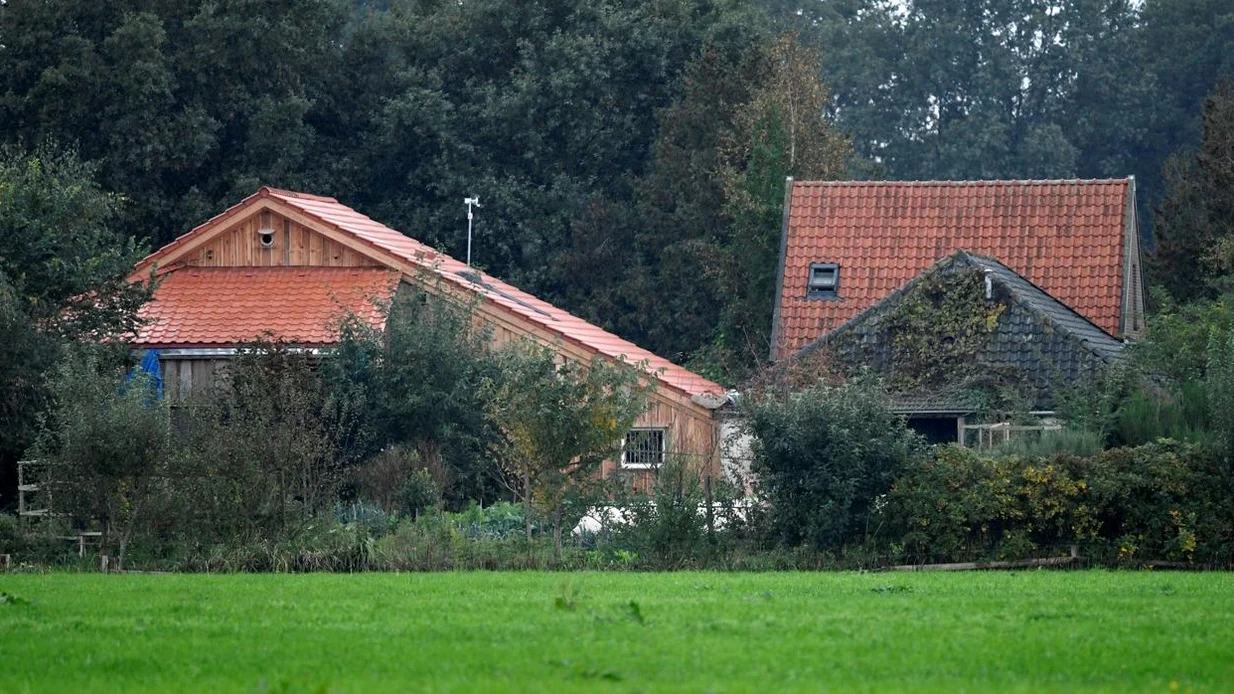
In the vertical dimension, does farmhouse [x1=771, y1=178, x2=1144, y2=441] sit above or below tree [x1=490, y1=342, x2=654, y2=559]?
above

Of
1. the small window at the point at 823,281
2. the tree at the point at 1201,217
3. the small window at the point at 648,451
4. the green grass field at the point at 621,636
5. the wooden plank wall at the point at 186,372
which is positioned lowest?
the green grass field at the point at 621,636

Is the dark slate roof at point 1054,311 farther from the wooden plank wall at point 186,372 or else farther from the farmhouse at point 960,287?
the wooden plank wall at point 186,372

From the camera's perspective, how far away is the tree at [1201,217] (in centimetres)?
4012

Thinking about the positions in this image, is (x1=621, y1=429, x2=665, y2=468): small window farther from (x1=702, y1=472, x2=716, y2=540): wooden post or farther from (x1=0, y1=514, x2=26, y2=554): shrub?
(x1=0, y1=514, x2=26, y2=554): shrub

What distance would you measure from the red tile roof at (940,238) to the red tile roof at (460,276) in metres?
2.84

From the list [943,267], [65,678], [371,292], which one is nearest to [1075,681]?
[65,678]

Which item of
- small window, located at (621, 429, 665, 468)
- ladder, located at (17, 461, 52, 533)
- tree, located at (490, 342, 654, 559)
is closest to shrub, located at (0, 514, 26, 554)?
ladder, located at (17, 461, 52, 533)

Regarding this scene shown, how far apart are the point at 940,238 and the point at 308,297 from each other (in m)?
14.0

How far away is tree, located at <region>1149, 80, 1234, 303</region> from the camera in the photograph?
40.1 metres

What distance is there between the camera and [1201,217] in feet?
134

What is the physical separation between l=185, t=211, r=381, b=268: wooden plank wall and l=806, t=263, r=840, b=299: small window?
9.87 m

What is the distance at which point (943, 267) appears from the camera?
1323 inches

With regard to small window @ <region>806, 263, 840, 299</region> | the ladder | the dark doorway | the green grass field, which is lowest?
the green grass field

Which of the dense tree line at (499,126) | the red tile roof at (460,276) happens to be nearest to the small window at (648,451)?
the red tile roof at (460,276)
